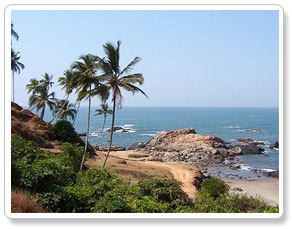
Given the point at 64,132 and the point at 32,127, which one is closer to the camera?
the point at 32,127

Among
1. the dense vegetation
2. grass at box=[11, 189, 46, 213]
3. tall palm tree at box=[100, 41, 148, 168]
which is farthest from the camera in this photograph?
tall palm tree at box=[100, 41, 148, 168]

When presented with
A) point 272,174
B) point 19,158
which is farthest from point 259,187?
point 19,158

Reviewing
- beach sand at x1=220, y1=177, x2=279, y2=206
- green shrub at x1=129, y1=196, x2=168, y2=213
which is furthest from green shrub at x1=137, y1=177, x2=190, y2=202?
beach sand at x1=220, y1=177, x2=279, y2=206

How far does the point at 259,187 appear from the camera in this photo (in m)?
→ 21.5

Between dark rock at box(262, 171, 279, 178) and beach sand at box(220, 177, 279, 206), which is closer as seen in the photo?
beach sand at box(220, 177, 279, 206)

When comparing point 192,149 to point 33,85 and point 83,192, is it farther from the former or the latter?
point 83,192

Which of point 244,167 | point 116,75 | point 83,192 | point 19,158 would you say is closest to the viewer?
point 83,192

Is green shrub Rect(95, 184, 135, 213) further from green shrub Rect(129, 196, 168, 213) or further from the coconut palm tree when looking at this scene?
the coconut palm tree

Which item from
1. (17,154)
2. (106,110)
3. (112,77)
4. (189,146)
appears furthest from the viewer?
(189,146)

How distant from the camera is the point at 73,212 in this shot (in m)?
5.62

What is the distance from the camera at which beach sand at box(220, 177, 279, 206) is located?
19.2 meters
